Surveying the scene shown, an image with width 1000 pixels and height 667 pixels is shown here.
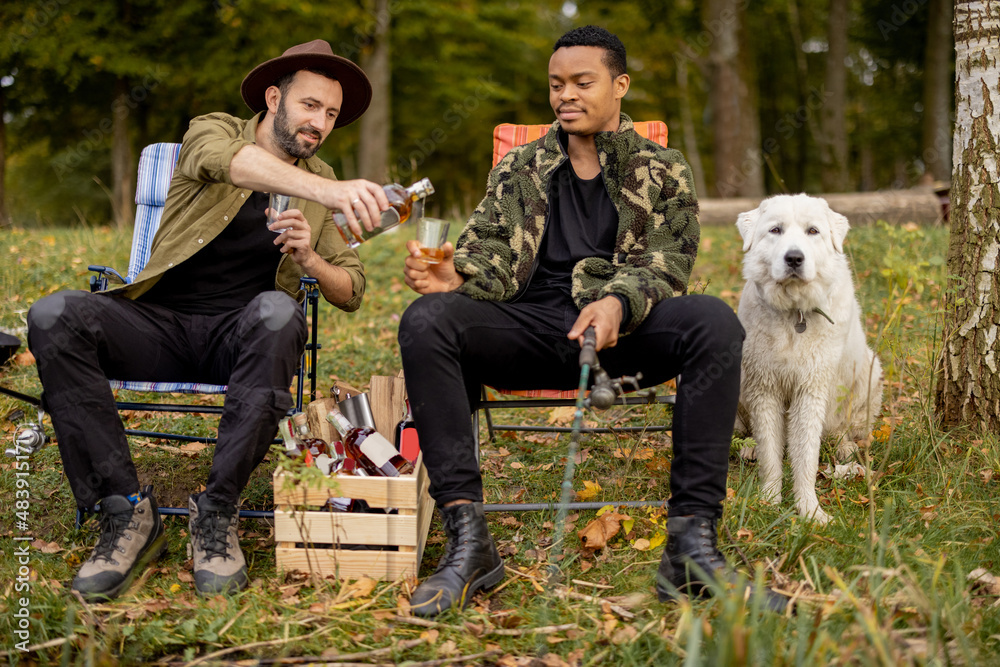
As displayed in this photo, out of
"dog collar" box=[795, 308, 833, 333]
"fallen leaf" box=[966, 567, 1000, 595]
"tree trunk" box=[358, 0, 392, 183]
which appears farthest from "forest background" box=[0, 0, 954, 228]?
"fallen leaf" box=[966, 567, 1000, 595]

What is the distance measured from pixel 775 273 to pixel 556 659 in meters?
1.61

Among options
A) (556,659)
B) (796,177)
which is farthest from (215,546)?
(796,177)

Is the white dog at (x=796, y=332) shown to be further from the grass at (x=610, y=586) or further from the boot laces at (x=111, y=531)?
the boot laces at (x=111, y=531)

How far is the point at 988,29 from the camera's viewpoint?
3.08 metres

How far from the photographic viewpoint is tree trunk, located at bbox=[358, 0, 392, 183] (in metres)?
10.3

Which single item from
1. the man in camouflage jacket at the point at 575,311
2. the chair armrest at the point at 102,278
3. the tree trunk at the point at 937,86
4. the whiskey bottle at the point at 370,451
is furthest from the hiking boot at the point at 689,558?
the tree trunk at the point at 937,86

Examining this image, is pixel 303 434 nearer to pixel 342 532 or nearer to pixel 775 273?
pixel 342 532

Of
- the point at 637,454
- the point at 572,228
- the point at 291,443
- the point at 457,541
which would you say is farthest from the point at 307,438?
the point at 637,454

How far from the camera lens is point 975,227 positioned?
124 inches

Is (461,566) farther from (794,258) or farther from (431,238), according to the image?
(794,258)

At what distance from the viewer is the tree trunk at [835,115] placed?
12.4 meters

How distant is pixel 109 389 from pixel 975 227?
11.0 feet

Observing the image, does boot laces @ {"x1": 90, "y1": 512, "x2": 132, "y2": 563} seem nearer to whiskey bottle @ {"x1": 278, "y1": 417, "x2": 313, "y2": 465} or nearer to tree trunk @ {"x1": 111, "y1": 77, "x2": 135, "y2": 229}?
whiskey bottle @ {"x1": 278, "y1": 417, "x2": 313, "y2": 465}

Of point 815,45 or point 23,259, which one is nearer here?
point 23,259
